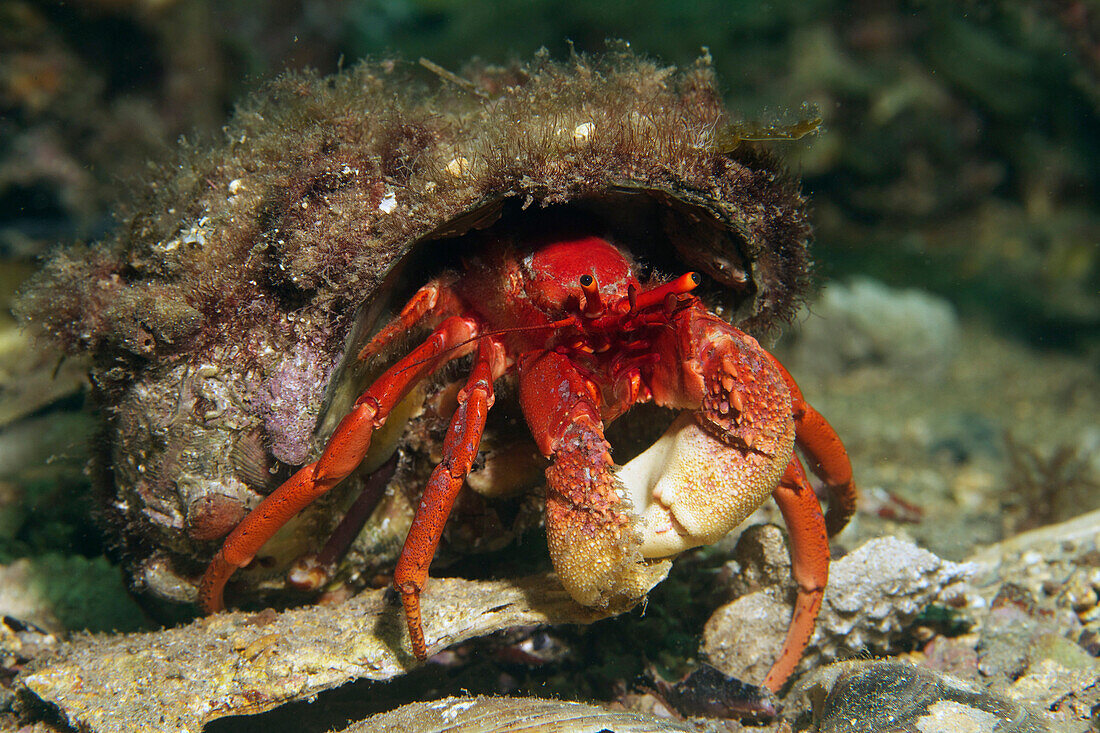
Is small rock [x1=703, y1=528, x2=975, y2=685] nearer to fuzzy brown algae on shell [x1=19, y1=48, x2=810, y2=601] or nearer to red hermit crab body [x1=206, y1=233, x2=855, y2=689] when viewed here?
red hermit crab body [x1=206, y1=233, x2=855, y2=689]

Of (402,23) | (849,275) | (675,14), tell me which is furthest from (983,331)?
(402,23)

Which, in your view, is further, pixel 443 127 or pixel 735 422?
pixel 443 127

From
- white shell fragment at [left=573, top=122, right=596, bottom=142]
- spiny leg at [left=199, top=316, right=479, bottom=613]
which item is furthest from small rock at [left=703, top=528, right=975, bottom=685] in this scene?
white shell fragment at [left=573, top=122, right=596, bottom=142]

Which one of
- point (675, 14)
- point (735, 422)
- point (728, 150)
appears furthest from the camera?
point (675, 14)

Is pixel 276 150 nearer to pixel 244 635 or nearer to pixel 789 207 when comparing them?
pixel 244 635

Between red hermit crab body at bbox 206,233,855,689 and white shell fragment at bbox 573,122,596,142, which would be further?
white shell fragment at bbox 573,122,596,142

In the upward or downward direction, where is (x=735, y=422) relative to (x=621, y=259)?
downward

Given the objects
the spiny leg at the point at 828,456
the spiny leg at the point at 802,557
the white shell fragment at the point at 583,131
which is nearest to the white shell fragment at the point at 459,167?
the white shell fragment at the point at 583,131
